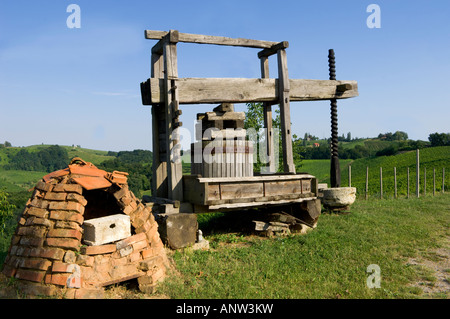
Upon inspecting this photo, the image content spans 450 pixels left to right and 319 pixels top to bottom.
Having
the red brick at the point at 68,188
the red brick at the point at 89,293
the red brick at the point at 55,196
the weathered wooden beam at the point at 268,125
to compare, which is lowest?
the red brick at the point at 89,293

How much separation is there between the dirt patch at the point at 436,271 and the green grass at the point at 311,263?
13 cm

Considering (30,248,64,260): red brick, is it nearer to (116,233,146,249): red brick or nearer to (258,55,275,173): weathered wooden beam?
(116,233,146,249): red brick

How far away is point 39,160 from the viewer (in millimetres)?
68000

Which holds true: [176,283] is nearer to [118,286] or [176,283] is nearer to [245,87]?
[118,286]

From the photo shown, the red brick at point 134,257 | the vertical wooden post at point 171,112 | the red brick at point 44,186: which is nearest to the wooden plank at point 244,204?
the vertical wooden post at point 171,112

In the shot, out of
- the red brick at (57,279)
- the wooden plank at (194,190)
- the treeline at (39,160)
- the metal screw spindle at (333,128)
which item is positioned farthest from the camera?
the treeline at (39,160)

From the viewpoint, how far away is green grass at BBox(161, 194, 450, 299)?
556 cm

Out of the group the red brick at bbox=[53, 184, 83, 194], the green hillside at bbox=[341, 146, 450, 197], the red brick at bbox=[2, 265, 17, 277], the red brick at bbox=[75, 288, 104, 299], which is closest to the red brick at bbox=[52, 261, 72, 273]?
the red brick at bbox=[75, 288, 104, 299]

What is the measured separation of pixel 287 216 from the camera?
8758mm

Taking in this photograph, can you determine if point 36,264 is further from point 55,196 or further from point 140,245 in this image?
point 140,245

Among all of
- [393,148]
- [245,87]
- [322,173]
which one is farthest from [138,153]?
[245,87]

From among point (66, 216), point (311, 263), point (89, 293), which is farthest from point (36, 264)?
point (311, 263)

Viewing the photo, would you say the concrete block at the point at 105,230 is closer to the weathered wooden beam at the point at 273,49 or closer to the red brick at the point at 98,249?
the red brick at the point at 98,249

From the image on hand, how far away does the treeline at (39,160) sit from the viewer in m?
63.5
